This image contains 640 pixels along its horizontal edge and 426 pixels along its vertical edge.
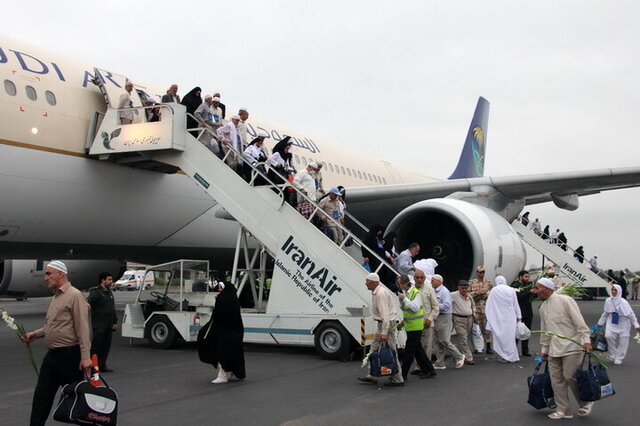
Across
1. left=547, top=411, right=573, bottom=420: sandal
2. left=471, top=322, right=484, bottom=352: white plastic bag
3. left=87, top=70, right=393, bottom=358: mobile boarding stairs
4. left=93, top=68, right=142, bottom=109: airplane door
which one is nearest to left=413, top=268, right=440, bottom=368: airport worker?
left=87, top=70, right=393, bottom=358: mobile boarding stairs

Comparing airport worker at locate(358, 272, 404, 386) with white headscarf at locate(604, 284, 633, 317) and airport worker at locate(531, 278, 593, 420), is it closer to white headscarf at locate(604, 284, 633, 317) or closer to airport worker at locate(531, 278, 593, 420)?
airport worker at locate(531, 278, 593, 420)

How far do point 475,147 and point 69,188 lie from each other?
1497cm

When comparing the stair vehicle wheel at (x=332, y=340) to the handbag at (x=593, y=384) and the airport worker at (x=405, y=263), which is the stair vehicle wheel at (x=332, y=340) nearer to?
the airport worker at (x=405, y=263)

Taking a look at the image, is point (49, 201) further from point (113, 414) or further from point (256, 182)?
point (113, 414)

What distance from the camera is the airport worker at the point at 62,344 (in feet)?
12.7

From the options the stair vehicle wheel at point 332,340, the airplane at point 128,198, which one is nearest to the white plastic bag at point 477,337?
the airplane at point 128,198

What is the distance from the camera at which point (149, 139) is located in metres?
7.80

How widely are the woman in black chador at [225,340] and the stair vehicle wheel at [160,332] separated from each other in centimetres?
202

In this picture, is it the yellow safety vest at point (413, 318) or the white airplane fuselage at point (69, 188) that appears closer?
the yellow safety vest at point (413, 318)

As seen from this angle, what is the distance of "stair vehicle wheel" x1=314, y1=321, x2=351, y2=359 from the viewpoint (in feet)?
23.5

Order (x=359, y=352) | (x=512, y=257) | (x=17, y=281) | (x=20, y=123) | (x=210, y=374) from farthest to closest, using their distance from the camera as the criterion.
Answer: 1. (x=17, y=281)
2. (x=512, y=257)
3. (x=359, y=352)
4. (x=20, y=123)
5. (x=210, y=374)

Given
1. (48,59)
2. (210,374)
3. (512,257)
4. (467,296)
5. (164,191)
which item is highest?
(48,59)

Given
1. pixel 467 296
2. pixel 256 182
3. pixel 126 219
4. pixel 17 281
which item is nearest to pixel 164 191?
pixel 126 219

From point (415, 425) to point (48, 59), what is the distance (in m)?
6.27
